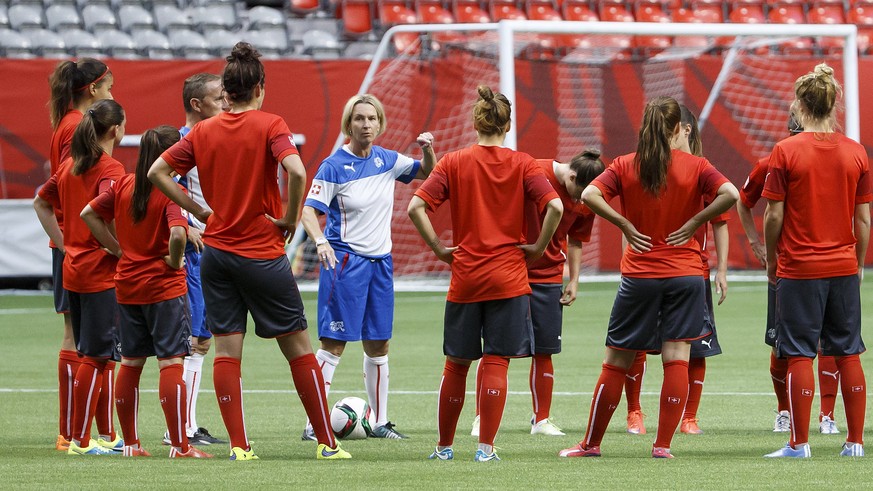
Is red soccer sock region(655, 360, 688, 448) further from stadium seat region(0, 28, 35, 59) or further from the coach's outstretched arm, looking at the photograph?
stadium seat region(0, 28, 35, 59)

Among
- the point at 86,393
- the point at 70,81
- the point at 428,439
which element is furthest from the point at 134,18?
the point at 86,393

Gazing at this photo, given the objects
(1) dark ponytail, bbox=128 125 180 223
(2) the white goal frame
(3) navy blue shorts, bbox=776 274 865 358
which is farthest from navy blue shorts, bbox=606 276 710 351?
(2) the white goal frame

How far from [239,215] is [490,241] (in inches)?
44.9

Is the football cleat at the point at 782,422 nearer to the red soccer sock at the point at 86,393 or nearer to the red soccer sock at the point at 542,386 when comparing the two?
the red soccer sock at the point at 542,386

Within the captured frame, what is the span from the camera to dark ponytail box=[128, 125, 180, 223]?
20.2ft

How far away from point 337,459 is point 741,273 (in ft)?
51.7

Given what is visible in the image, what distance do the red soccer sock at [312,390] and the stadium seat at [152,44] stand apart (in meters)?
14.6

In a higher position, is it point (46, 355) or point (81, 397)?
point (81, 397)

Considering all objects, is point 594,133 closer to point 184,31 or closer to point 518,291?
point 184,31

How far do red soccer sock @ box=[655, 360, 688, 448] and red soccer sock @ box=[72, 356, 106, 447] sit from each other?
109 inches

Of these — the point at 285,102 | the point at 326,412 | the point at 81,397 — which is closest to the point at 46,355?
the point at 81,397

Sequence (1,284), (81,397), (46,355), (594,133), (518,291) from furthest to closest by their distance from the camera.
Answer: (594,133) < (1,284) < (46,355) < (81,397) < (518,291)

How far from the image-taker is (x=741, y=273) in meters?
20.9

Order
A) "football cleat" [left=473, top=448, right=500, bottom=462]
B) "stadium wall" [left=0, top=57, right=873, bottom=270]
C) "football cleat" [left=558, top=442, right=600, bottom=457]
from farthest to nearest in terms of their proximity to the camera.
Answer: "stadium wall" [left=0, top=57, right=873, bottom=270], "football cleat" [left=558, top=442, right=600, bottom=457], "football cleat" [left=473, top=448, right=500, bottom=462]
